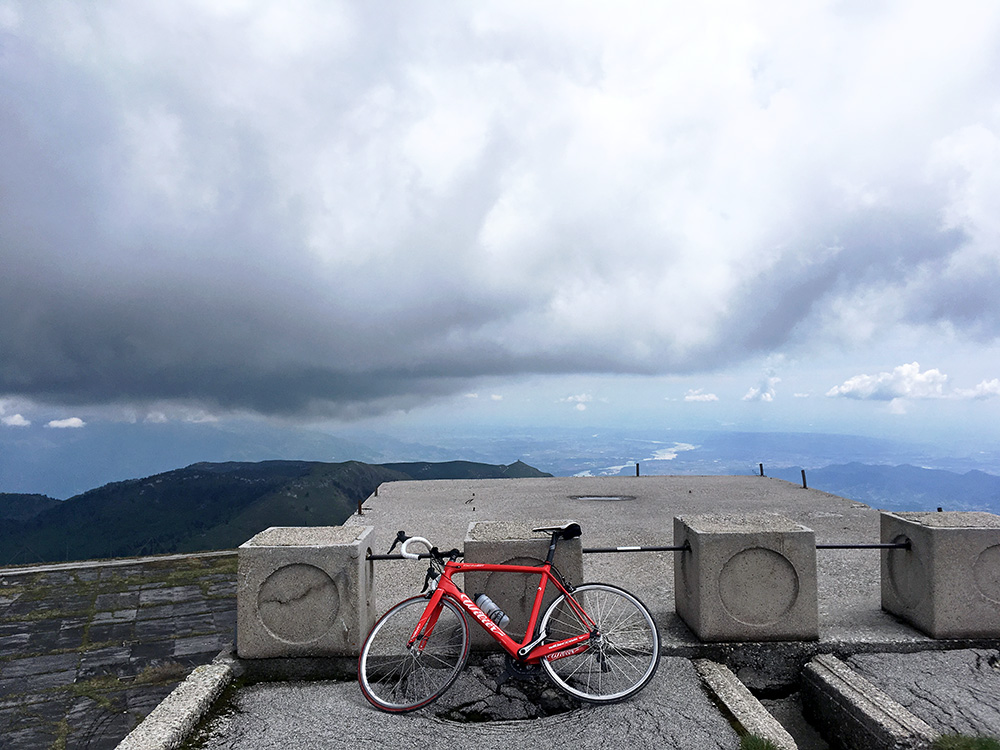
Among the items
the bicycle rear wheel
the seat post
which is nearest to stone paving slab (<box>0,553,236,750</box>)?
A: the bicycle rear wheel

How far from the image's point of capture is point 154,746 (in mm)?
3094

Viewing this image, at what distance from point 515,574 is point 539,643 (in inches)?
20.6

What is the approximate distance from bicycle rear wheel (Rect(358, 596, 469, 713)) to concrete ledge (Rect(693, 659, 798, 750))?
1.59 m

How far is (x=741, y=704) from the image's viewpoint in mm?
3508

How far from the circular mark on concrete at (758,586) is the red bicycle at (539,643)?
703 mm

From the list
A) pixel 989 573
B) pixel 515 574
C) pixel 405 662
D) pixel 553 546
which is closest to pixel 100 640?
pixel 405 662

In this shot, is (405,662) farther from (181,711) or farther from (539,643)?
(181,711)

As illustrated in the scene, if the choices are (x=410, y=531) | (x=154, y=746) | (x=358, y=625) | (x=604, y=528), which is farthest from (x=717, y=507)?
(x=154, y=746)

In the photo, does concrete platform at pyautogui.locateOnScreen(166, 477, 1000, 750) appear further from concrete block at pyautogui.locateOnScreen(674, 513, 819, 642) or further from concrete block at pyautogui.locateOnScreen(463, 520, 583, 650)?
concrete block at pyautogui.locateOnScreen(463, 520, 583, 650)

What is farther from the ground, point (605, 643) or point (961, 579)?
point (961, 579)

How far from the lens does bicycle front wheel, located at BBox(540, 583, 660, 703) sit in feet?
12.2

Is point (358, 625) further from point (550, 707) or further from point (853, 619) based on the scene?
point (853, 619)

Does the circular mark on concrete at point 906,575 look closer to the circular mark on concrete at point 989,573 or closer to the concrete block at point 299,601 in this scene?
the circular mark on concrete at point 989,573

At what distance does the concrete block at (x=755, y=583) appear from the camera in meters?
4.15
